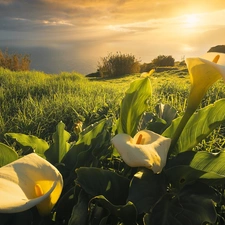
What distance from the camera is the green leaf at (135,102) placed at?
1.24 m

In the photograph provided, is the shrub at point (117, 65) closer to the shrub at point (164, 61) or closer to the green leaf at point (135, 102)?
the shrub at point (164, 61)

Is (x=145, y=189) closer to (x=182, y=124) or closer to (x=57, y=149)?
(x=182, y=124)

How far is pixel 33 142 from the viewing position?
1438mm

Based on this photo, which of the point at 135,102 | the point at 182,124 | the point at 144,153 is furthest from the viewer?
the point at 135,102

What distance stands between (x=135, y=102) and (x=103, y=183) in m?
0.31

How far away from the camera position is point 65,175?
1.28 metres

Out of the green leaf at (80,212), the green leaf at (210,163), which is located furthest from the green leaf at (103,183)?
the green leaf at (210,163)

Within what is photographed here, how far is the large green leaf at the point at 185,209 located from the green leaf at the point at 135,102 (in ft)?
0.95

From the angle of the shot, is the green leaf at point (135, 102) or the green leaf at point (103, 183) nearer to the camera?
the green leaf at point (103, 183)

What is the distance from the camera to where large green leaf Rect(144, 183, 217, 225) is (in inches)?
40.8

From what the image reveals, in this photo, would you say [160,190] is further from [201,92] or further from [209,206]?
[201,92]

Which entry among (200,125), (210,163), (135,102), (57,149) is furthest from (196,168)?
(57,149)

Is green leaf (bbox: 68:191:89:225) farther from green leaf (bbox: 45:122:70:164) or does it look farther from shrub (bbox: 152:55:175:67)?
shrub (bbox: 152:55:175:67)

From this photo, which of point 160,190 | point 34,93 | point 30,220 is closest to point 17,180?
point 30,220
